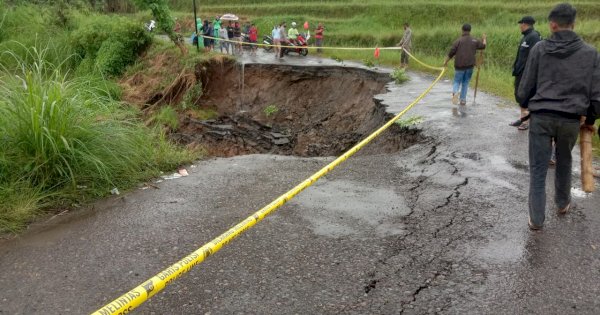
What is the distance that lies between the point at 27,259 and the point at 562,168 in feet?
15.8

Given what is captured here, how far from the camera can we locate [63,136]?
17.0 feet

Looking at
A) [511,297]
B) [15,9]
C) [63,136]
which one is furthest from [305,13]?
[511,297]

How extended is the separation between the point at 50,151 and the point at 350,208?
3294 millimetres

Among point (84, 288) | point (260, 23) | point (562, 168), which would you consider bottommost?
point (84, 288)

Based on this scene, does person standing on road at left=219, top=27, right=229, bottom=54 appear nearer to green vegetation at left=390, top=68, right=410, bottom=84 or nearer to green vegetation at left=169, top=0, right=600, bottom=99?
green vegetation at left=169, top=0, right=600, bottom=99

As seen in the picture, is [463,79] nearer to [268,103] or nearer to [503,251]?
[503,251]

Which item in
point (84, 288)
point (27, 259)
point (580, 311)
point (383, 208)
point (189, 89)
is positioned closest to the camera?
point (580, 311)

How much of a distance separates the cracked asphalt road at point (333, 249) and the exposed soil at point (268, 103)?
20.4 feet

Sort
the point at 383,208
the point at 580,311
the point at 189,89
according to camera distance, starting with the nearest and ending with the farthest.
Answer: the point at 580,311 < the point at 383,208 < the point at 189,89

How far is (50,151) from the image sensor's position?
5.09 m

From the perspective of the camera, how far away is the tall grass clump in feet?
16.0

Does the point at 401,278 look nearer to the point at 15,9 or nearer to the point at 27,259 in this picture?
the point at 27,259

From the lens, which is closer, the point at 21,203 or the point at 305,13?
the point at 21,203

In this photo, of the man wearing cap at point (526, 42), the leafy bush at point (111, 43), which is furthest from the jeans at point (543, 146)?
the leafy bush at point (111, 43)
